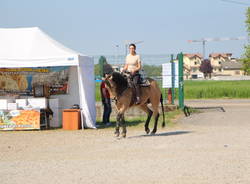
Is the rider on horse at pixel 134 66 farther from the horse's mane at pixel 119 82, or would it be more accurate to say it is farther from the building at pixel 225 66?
the building at pixel 225 66

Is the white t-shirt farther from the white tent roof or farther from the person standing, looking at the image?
the person standing

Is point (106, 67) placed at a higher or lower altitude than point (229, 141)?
higher

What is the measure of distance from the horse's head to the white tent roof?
9.93 ft

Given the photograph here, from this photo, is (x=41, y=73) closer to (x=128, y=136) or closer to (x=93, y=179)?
(x=128, y=136)

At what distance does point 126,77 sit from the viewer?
15.6 m

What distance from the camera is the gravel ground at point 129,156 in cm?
920

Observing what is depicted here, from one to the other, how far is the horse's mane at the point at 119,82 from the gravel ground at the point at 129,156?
4.77 feet

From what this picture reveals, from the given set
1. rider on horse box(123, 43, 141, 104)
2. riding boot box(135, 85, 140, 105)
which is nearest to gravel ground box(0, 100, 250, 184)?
riding boot box(135, 85, 140, 105)

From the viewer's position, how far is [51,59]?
1798cm

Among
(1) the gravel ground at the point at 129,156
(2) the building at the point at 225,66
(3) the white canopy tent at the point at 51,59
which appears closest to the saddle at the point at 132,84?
(1) the gravel ground at the point at 129,156

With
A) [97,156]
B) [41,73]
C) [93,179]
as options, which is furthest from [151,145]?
[41,73]

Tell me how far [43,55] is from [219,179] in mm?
10836

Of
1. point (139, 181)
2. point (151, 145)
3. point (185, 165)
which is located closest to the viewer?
point (139, 181)

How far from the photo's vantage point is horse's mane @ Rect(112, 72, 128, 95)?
1520cm
